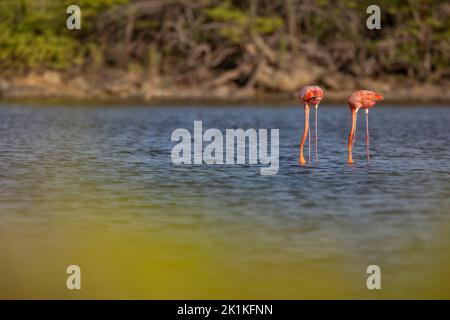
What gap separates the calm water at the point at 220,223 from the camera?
912cm

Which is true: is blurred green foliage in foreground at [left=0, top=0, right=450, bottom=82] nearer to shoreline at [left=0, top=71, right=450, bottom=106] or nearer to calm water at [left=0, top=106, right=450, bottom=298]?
shoreline at [left=0, top=71, right=450, bottom=106]

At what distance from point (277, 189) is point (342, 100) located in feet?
102

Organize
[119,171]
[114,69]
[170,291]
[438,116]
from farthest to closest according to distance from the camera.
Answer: [114,69] < [438,116] < [119,171] < [170,291]

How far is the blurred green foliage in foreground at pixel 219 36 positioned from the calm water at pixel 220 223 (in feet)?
84.1

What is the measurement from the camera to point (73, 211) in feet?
41.8

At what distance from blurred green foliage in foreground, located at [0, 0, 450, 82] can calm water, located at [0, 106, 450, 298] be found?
2563 centimetres

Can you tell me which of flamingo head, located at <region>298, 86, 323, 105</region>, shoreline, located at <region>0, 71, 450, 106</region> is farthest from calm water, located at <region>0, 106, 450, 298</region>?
shoreline, located at <region>0, 71, 450, 106</region>

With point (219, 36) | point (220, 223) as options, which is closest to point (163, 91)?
point (219, 36)

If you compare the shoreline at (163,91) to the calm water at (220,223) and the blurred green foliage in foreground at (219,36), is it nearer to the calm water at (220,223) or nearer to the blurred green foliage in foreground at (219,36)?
the blurred green foliage in foreground at (219,36)

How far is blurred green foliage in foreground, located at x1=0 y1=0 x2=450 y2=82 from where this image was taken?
46.7m
